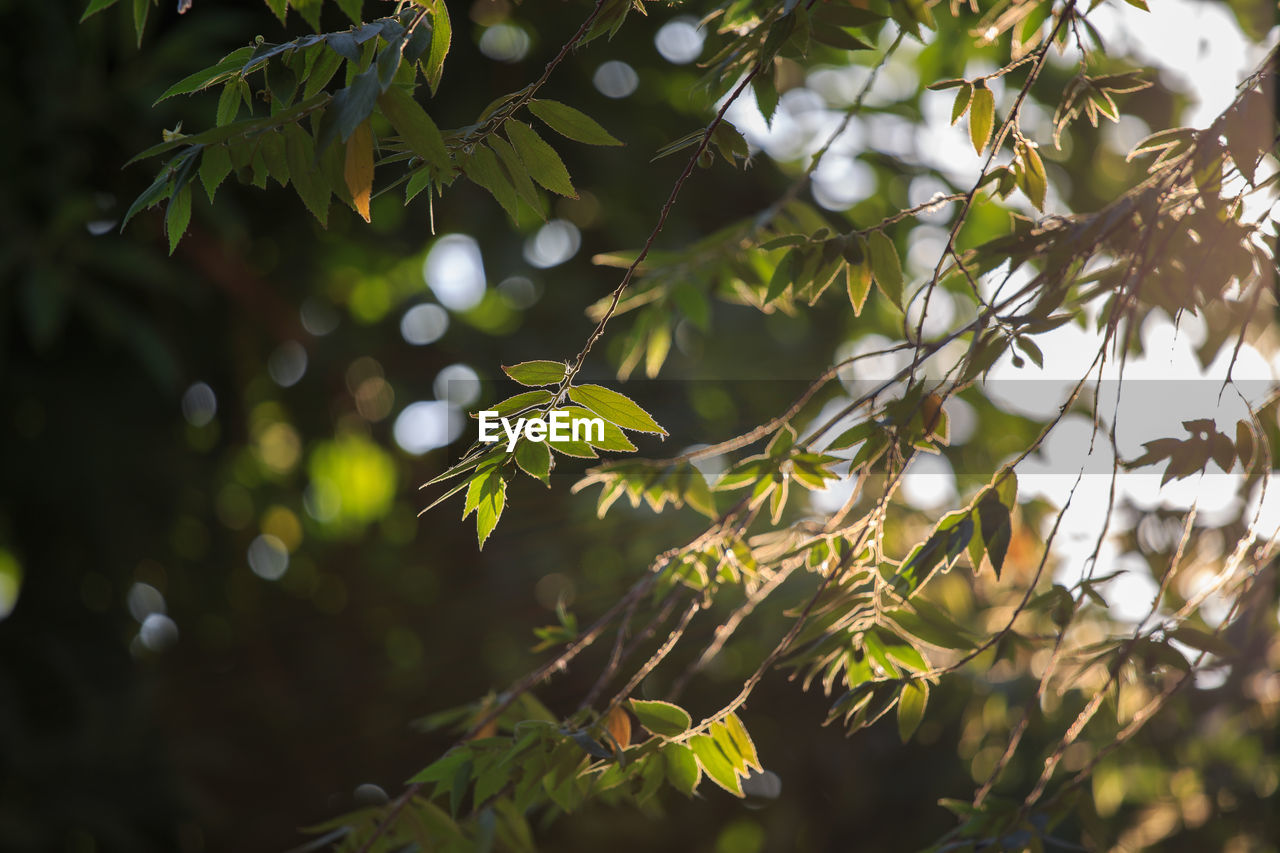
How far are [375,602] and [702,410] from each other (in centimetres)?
109

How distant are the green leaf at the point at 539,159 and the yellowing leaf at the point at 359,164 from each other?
10cm

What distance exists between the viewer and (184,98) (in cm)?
189

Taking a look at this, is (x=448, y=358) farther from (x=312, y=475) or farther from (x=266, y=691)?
(x=266, y=691)

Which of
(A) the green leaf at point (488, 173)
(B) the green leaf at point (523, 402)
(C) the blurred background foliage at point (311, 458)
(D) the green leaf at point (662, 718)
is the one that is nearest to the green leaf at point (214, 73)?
(A) the green leaf at point (488, 173)

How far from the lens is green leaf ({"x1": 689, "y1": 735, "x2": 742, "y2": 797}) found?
66 centimetres

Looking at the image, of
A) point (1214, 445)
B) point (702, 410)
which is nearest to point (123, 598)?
point (702, 410)

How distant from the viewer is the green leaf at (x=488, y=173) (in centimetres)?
54

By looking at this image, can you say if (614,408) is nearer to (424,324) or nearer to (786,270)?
(786,270)

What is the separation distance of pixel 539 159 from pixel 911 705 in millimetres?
463

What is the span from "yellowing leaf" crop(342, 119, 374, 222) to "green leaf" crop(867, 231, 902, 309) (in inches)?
15.8

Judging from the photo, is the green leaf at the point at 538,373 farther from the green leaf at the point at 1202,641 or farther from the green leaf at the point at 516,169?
the green leaf at the point at 1202,641

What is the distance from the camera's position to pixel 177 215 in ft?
1.69

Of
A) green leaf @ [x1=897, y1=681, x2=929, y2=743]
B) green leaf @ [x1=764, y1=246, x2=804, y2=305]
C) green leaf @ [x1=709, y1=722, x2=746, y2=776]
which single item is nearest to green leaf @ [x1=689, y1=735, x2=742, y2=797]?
green leaf @ [x1=709, y1=722, x2=746, y2=776]

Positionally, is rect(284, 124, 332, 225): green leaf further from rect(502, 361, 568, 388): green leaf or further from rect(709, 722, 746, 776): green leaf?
rect(709, 722, 746, 776): green leaf
